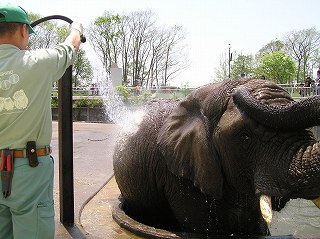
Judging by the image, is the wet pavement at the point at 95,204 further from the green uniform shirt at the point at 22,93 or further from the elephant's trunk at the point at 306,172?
the elephant's trunk at the point at 306,172

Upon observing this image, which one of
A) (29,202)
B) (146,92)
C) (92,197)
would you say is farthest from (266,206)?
(146,92)

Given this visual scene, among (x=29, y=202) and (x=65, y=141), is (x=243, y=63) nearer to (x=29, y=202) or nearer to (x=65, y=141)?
(x=65, y=141)

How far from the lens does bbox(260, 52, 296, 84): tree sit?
49812 mm

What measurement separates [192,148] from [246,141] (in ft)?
2.19

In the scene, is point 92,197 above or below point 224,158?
below

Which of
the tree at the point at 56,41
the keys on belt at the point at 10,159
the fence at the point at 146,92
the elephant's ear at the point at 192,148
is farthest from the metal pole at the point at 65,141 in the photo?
the tree at the point at 56,41

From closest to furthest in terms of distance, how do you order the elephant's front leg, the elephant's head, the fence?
the elephant's head → the elephant's front leg → the fence

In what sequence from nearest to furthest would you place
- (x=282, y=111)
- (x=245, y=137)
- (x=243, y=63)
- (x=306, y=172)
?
(x=306, y=172) < (x=282, y=111) < (x=245, y=137) < (x=243, y=63)

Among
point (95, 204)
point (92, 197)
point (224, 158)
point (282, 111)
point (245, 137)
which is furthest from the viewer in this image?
point (92, 197)

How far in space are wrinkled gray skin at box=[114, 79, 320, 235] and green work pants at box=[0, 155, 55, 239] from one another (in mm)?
1531

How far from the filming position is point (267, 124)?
3.19 metres

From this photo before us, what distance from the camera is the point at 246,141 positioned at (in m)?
3.39

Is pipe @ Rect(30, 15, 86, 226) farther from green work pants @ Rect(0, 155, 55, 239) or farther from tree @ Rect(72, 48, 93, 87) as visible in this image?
tree @ Rect(72, 48, 93, 87)

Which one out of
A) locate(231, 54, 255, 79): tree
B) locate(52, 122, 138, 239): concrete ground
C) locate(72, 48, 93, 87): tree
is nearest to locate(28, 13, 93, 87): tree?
locate(72, 48, 93, 87): tree
